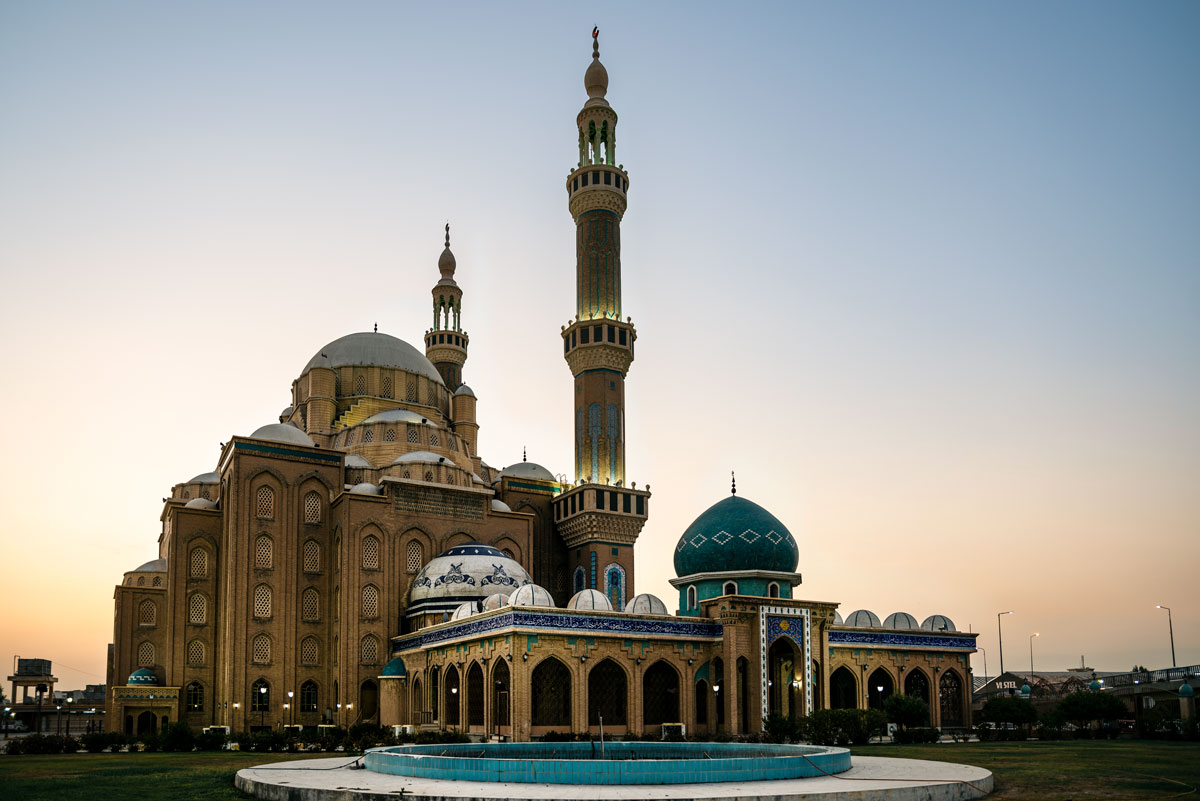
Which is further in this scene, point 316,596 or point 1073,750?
point 316,596

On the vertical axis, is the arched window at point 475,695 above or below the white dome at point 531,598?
below

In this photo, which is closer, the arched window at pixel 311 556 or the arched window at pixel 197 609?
the arched window at pixel 197 609

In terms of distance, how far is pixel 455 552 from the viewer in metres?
39.1

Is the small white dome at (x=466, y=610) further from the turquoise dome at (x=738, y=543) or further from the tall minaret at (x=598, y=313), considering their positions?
the tall minaret at (x=598, y=313)

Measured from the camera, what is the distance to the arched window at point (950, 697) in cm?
3919

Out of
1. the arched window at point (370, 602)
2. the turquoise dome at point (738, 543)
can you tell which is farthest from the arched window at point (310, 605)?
the turquoise dome at point (738, 543)

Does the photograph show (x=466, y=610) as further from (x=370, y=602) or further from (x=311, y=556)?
(x=311, y=556)

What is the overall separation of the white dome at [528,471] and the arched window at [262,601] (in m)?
13.2

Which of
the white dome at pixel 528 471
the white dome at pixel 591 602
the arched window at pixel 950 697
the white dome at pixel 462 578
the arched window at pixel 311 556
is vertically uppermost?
the white dome at pixel 528 471

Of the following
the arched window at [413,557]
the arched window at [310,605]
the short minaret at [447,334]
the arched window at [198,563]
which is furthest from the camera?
the short minaret at [447,334]

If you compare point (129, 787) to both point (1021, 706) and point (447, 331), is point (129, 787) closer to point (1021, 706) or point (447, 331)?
point (1021, 706)

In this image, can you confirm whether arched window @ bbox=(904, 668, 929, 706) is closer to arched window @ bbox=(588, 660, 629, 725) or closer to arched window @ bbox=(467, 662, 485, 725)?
arched window @ bbox=(588, 660, 629, 725)

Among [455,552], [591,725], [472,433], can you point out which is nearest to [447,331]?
[472,433]

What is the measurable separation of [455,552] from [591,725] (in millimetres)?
10353
